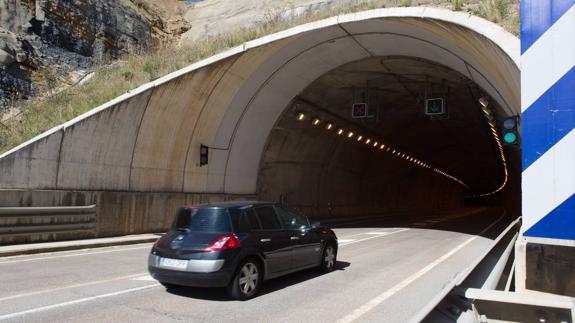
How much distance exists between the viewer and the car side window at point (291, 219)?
28.5 feet

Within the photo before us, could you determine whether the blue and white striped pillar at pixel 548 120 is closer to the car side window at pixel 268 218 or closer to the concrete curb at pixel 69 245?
the car side window at pixel 268 218

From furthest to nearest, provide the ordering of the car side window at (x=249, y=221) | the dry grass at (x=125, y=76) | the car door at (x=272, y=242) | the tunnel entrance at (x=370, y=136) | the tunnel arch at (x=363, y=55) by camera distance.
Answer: the tunnel entrance at (x=370, y=136), the dry grass at (x=125, y=76), the tunnel arch at (x=363, y=55), the car door at (x=272, y=242), the car side window at (x=249, y=221)

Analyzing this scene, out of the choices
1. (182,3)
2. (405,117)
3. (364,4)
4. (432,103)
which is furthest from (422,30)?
(182,3)

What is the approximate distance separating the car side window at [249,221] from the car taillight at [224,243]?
334 mm

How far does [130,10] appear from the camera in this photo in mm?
30594

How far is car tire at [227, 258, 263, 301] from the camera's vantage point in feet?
23.3

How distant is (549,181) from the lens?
468 centimetres

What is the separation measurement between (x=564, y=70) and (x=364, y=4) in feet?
37.4

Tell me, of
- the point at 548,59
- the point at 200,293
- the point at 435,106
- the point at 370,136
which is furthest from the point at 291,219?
Answer: the point at 370,136

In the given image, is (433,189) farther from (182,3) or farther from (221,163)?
(221,163)

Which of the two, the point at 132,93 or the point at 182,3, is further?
the point at 182,3

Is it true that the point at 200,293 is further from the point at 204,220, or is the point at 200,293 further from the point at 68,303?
the point at 68,303

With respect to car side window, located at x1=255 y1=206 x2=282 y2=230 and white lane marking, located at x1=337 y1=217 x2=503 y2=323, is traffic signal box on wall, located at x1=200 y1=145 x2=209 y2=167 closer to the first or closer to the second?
white lane marking, located at x1=337 y1=217 x2=503 y2=323

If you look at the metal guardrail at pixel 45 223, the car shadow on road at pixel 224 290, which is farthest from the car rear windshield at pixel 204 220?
the metal guardrail at pixel 45 223
